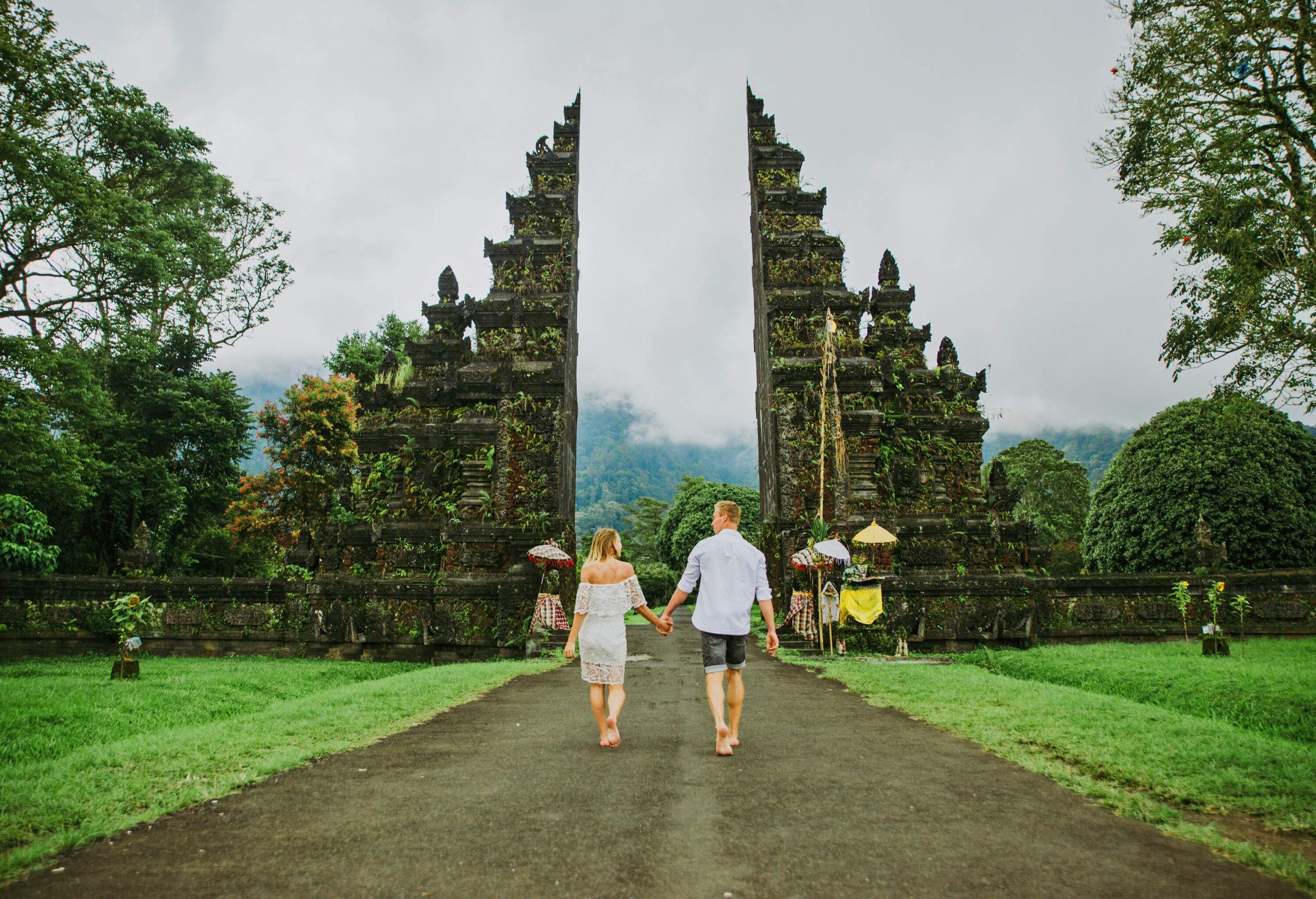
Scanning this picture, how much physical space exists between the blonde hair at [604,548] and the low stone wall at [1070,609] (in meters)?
7.95

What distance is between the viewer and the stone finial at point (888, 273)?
21.6m

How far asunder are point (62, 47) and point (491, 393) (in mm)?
15646

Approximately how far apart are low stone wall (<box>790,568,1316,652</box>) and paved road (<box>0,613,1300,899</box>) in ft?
23.1

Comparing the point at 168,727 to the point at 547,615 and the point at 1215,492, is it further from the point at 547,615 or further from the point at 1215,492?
the point at 1215,492

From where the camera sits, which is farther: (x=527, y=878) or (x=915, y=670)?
(x=915, y=670)

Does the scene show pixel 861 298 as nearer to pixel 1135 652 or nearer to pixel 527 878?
pixel 1135 652

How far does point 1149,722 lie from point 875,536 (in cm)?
597

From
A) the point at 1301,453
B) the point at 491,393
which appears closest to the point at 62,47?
the point at 491,393

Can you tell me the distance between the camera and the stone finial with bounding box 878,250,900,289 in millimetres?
21641

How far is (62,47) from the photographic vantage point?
18.2 meters

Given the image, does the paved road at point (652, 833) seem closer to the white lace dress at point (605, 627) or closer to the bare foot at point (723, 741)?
the bare foot at point (723, 741)

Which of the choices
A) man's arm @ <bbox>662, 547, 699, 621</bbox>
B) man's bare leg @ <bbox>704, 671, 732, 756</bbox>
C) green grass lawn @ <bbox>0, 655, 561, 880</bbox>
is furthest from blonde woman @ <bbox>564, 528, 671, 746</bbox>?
green grass lawn @ <bbox>0, 655, 561, 880</bbox>

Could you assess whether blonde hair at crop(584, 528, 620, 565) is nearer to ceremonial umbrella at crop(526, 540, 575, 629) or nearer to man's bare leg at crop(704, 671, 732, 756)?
man's bare leg at crop(704, 671, 732, 756)

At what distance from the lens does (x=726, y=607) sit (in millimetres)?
5316
